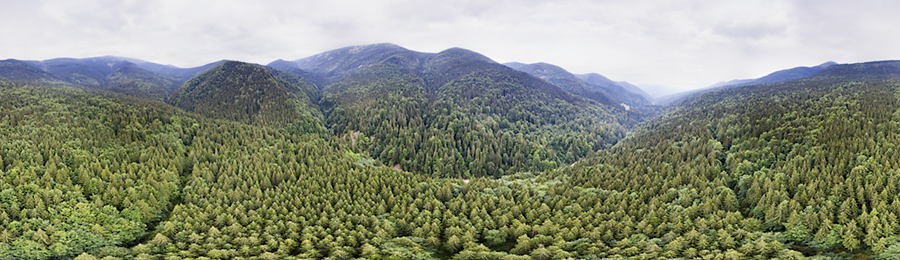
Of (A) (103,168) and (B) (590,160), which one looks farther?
(B) (590,160)

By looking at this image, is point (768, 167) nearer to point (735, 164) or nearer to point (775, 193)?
point (735, 164)

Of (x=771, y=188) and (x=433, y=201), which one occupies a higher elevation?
(x=771, y=188)

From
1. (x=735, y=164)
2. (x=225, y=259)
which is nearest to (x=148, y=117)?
(x=225, y=259)

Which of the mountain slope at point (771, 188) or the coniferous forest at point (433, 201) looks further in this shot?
the coniferous forest at point (433, 201)

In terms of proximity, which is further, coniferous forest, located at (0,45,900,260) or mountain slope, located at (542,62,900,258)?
coniferous forest, located at (0,45,900,260)

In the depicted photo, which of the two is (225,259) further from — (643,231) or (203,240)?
(643,231)

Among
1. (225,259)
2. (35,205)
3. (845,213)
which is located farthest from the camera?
(35,205)

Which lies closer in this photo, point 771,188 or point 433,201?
point 771,188

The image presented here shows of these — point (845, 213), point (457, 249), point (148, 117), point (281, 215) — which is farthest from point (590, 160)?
point (148, 117)

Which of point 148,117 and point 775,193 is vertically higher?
point 148,117

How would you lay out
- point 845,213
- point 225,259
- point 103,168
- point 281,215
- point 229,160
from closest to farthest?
point 845,213 < point 225,259 < point 281,215 < point 103,168 < point 229,160

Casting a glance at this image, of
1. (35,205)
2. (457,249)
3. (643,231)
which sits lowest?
(457,249)
